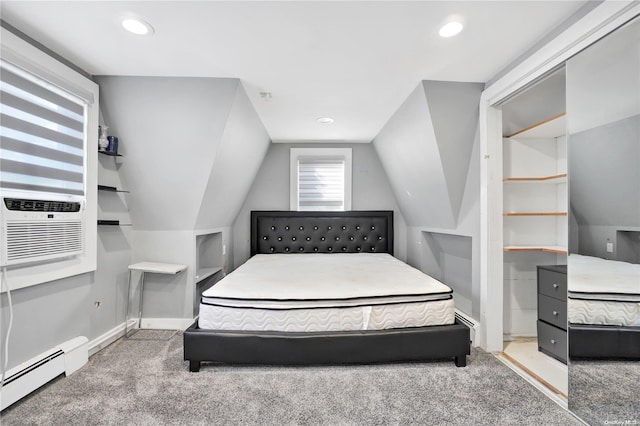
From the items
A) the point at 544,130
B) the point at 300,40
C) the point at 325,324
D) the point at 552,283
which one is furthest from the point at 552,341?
the point at 300,40

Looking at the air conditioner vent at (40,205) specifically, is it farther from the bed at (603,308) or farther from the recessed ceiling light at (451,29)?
the bed at (603,308)

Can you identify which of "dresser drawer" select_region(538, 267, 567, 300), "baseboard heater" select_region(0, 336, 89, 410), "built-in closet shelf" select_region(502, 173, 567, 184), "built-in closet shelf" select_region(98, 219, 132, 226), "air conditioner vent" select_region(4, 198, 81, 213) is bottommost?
"baseboard heater" select_region(0, 336, 89, 410)

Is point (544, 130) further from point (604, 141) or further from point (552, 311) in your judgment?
point (552, 311)

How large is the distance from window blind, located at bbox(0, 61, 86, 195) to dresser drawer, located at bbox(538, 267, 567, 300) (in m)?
3.61

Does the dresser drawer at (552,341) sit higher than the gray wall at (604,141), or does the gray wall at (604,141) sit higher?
the gray wall at (604,141)

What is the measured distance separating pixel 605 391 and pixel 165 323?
3207 mm

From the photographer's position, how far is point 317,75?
6.62 feet

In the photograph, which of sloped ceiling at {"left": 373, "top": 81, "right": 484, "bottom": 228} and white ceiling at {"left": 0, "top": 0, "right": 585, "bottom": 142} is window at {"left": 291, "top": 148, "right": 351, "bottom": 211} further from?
white ceiling at {"left": 0, "top": 0, "right": 585, "bottom": 142}

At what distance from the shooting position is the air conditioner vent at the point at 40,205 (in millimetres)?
1540

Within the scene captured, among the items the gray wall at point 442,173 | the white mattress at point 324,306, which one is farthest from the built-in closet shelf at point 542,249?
the white mattress at point 324,306

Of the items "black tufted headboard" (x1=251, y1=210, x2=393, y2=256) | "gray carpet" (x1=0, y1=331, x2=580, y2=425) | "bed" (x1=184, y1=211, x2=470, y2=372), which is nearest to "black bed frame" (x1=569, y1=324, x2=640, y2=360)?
"gray carpet" (x1=0, y1=331, x2=580, y2=425)

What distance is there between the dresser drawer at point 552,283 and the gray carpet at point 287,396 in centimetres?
67

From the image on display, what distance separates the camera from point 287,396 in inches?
65.6

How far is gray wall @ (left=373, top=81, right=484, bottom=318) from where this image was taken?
227cm
